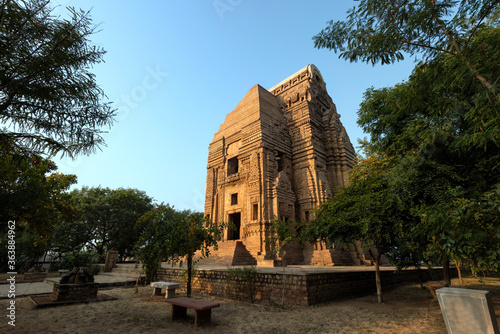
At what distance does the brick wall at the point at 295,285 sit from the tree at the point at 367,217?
1.39 metres

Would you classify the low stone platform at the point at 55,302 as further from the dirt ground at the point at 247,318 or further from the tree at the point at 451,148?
the tree at the point at 451,148

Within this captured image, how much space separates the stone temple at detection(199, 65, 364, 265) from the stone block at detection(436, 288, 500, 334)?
11.7m

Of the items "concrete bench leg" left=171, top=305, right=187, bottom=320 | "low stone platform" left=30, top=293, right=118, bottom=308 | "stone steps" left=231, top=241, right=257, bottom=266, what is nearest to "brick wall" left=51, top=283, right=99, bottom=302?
"low stone platform" left=30, top=293, right=118, bottom=308

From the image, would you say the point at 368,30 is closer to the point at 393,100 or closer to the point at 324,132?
the point at 393,100

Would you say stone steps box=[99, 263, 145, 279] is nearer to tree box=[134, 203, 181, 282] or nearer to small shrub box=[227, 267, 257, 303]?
tree box=[134, 203, 181, 282]

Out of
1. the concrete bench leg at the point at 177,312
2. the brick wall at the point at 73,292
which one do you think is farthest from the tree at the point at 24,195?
the concrete bench leg at the point at 177,312

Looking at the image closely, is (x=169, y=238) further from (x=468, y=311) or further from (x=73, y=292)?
(x=468, y=311)

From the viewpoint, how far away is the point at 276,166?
20891 mm

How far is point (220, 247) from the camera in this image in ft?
60.7

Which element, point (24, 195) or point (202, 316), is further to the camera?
point (24, 195)

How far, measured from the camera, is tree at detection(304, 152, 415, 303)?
791 cm

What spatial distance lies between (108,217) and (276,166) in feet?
67.1

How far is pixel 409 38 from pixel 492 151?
4.43 meters

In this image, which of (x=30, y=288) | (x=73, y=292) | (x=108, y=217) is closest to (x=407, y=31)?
(x=73, y=292)
